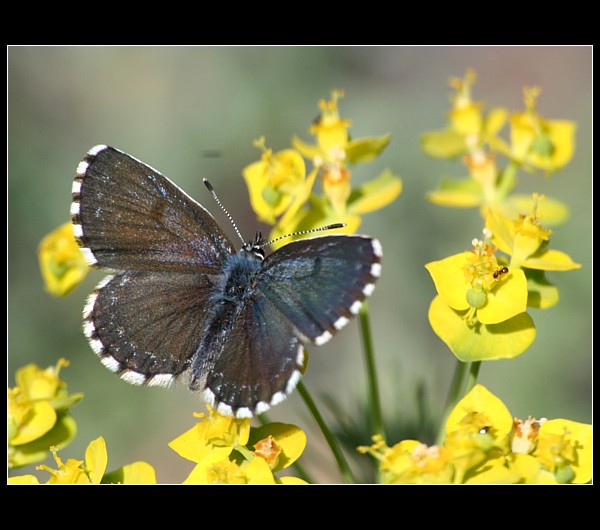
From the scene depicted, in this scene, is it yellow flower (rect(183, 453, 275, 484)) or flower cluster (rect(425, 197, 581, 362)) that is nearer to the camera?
yellow flower (rect(183, 453, 275, 484))

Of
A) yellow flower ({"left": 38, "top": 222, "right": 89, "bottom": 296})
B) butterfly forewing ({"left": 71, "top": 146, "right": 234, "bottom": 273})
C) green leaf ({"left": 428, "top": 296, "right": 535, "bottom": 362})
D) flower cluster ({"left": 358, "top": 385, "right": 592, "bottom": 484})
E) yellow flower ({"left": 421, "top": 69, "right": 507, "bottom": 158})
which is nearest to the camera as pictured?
flower cluster ({"left": 358, "top": 385, "right": 592, "bottom": 484})

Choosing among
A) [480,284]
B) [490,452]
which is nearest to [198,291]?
[480,284]

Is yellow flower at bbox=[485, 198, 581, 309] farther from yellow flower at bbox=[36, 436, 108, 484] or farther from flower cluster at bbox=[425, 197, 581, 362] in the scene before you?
yellow flower at bbox=[36, 436, 108, 484]

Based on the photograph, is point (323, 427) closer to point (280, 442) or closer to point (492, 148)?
point (280, 442)

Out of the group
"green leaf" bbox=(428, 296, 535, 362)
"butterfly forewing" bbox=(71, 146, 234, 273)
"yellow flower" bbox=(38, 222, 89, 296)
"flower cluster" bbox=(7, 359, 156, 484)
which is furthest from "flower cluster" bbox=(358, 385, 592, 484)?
"yellow flower" bbox=(38, 222, 89, 296)

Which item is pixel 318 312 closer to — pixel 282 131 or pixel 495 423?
pixel 495 423

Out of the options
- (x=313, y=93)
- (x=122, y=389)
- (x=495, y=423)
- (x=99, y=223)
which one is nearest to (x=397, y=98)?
(x=313, y=93)
